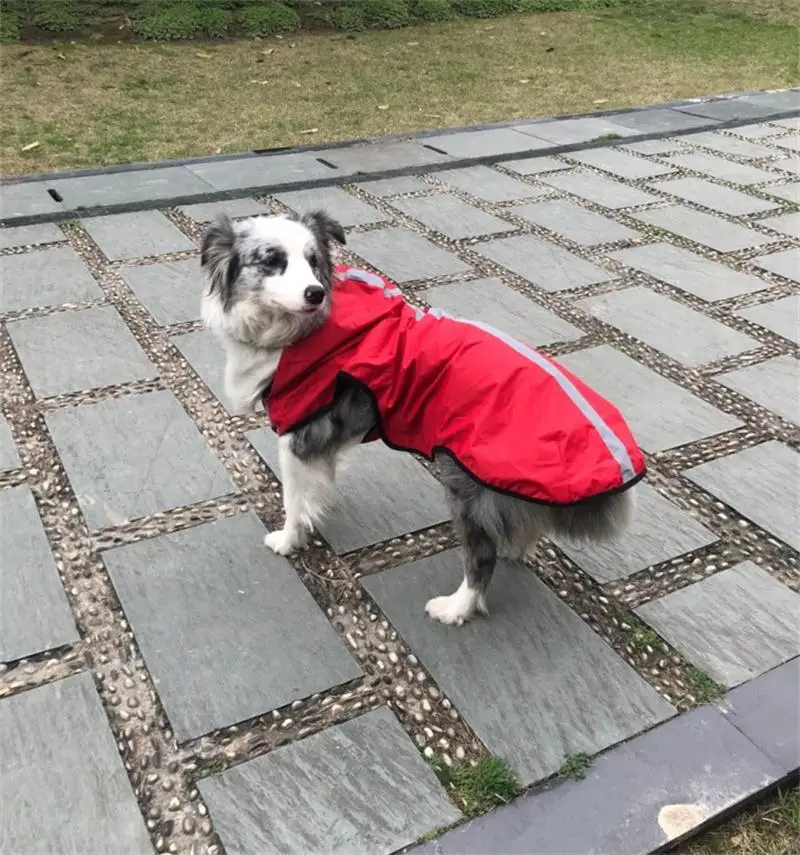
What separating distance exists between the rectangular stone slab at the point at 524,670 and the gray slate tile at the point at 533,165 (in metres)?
4.92

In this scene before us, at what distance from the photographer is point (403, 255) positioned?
17.9 ft

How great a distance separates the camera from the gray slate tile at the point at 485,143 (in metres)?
7.40

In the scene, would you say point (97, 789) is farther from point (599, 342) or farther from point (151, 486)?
point (599, 342)

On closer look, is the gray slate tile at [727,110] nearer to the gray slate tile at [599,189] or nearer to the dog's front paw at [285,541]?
the gray slate tile at [599,189]

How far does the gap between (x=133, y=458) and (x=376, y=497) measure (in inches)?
43.7

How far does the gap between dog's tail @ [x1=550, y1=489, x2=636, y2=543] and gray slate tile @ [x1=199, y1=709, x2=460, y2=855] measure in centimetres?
82

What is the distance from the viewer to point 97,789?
2.22m

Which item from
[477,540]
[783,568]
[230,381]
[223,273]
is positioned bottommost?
[783,568]

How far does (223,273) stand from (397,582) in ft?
4.19

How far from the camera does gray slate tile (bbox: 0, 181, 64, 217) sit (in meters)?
5.84

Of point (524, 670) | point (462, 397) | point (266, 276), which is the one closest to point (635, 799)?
point (524, 670)

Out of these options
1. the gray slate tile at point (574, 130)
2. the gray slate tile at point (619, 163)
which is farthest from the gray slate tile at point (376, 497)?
the gray slate tile at point (574, 130)

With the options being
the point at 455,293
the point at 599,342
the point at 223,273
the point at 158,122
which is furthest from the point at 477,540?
the point at 158,122

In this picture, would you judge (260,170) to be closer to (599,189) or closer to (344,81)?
(599,189)
